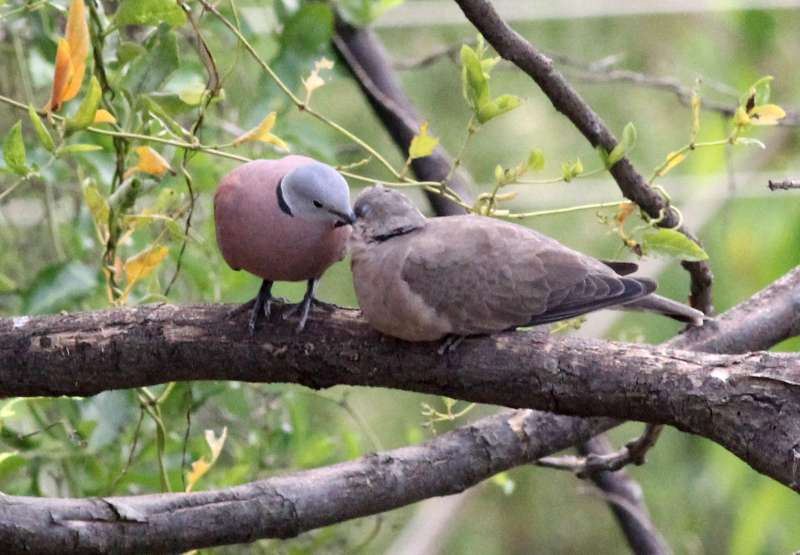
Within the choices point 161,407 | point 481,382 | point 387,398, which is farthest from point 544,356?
point 387,398

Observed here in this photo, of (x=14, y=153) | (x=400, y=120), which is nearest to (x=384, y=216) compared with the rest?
(x=14, y=153)

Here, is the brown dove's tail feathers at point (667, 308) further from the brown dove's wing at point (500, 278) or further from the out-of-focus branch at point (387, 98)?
the out-of-focus branch at point (387, 98)

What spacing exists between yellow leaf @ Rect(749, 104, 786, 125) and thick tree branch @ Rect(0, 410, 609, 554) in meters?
0.38

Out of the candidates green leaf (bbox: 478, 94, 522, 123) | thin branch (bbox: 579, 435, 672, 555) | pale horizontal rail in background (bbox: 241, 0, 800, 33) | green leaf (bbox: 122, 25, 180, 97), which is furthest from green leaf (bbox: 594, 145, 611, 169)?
pale horizontal rail in background (bbox: 241, 0, 800, 33)

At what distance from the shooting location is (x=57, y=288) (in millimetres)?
1423

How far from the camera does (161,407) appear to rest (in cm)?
144

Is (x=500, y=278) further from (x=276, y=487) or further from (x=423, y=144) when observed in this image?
(x=276, y=487)

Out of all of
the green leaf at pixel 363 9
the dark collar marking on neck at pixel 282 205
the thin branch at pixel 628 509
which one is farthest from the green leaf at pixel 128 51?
the thin branch at pixel 628 509

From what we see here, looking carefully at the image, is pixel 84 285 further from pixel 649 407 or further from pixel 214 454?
pixel 649 407

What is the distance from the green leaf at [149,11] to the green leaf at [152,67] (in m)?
0.12

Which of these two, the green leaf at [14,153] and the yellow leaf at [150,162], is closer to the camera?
the green leaf at [14,153]

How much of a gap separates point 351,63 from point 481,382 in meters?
0.86

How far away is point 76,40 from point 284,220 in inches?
10.5

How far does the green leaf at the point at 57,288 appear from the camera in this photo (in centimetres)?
141
